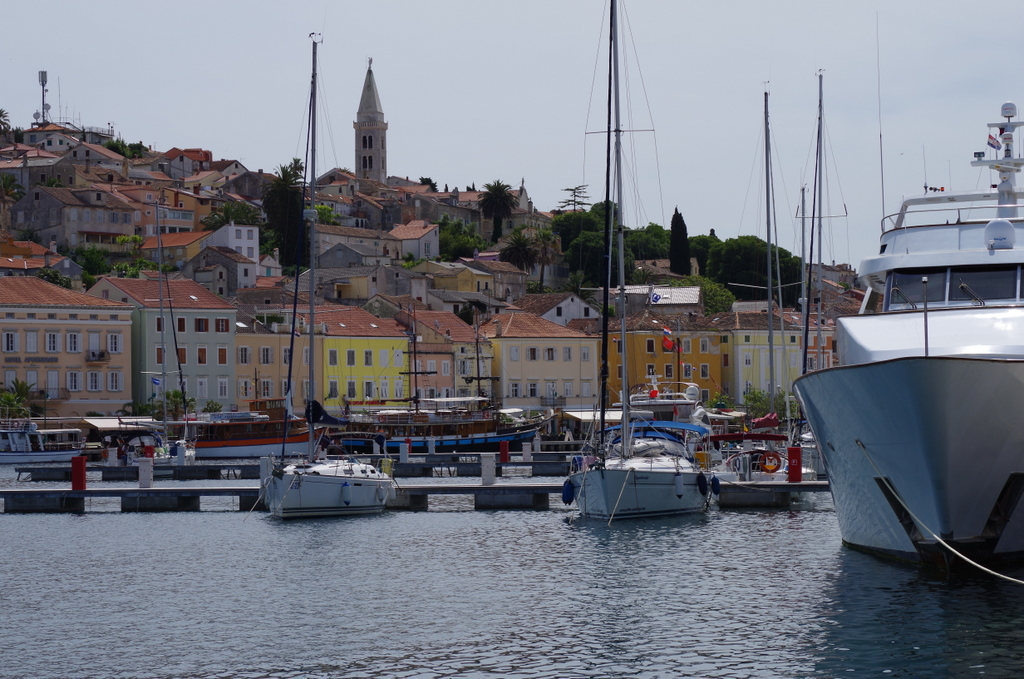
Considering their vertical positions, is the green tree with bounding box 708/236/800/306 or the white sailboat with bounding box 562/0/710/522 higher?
the green tree with bounding box 708/236/800/306

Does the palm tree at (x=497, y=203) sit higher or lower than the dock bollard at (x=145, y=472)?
higher

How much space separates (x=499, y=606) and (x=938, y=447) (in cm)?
805

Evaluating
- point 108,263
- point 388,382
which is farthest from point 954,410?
point 108,263

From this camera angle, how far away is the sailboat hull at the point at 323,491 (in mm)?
39156

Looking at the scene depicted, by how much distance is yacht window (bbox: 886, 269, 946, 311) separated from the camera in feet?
78.1

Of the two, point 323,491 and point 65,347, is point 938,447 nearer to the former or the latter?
point 323,491

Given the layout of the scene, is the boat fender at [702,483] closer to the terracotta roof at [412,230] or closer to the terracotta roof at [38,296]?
the terracotta roof at [38,296]

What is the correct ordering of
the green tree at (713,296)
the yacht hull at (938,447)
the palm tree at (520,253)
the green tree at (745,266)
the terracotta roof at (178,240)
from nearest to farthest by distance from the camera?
the yacht hull at (938,447)
the terracotta roof at (178,240)
the green tree at (713,296)
the green tree at (745,266)
the palm tree at (520,253)

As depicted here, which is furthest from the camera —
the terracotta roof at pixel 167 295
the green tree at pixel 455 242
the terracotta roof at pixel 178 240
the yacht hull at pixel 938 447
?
the green tree at pixel 455 242

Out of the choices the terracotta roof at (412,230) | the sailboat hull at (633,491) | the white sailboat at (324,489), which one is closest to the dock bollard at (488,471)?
the white sailboat at (324,489)

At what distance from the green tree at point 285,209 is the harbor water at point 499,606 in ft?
357

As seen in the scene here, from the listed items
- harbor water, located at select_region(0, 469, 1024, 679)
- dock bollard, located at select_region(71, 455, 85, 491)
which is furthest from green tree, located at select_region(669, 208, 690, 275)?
harbor water, located at select_region(0, 469, 1024, 679)

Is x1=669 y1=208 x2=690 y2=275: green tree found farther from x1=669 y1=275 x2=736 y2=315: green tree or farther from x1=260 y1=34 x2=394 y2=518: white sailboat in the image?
x1=260 y1=34 x2=394 y2=518: white sailboat

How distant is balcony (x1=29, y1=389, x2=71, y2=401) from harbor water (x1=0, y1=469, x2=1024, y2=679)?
156ft
